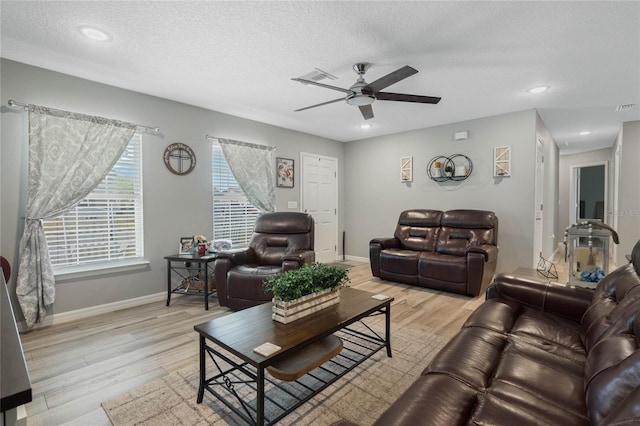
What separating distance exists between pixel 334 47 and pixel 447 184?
3.41 metres

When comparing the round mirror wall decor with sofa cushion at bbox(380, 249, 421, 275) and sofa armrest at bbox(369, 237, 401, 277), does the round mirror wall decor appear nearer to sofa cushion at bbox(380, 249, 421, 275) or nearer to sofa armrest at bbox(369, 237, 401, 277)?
sofa armrest at bbox(369, 237, 401, 277)

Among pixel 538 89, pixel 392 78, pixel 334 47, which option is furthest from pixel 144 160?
pixel 538 89

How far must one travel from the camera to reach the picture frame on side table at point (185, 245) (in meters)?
3.90

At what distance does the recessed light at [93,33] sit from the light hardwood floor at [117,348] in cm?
257

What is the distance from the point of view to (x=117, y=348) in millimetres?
2590

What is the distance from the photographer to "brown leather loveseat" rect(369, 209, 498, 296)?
3.93 m

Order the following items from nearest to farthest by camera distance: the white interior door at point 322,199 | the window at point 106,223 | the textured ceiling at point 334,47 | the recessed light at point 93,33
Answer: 1. the textured ceiling at point 334,47
2. the recessed light at point 93,33
3. the window at point 106,223
4. the white interior door at point 322,199

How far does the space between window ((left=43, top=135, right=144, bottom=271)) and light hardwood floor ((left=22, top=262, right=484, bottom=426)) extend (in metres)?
0.68

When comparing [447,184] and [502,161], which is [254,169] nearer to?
[447,184]

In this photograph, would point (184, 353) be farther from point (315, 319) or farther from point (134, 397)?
point (315, 319)

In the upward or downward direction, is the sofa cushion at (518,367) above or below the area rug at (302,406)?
above

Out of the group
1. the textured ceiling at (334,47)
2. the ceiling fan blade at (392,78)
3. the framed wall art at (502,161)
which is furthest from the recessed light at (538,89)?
the ceiling fan blade at (392,78)

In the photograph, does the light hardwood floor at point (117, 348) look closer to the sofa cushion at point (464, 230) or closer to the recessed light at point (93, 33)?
the sofa cushion at point (464, 230)

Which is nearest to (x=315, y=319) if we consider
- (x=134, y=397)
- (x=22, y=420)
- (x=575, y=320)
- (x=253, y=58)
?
(x=134, y=397)
